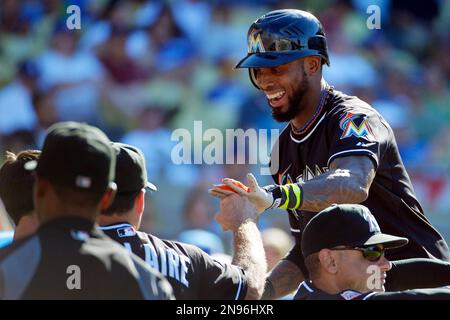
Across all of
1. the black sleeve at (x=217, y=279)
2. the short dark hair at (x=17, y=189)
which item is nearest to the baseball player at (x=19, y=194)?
the short dark hair at (x=17, y=189)

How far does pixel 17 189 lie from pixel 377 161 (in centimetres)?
169

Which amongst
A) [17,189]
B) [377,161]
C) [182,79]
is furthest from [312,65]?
[182,79]

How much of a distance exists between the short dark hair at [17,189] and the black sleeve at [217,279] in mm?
769

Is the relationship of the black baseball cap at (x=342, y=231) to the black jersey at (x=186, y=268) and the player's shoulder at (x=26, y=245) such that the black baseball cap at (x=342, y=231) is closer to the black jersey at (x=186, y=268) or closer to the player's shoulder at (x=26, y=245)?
the black jersey at (x=186, y=268)

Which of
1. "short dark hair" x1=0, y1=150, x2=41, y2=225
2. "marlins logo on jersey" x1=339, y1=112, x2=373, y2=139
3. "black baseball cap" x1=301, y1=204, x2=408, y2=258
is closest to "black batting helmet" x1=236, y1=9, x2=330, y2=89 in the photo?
"marlins logo on jersey" x1=339, y1=112, x2=373, y2=139

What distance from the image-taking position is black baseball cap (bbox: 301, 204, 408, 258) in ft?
11.7

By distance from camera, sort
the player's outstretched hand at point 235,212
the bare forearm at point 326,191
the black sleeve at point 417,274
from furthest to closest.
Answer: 1. the black sleeve at point 417,274
2. the bare forearm at point 326,191
3. the player's outstretched hand at point 235,212

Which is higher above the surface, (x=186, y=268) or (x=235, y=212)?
(x=235, y=212)

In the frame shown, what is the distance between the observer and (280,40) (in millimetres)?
4332

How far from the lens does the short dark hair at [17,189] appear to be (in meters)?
3.70

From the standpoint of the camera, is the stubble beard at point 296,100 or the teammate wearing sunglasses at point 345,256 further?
the stubble beard at point 296,100

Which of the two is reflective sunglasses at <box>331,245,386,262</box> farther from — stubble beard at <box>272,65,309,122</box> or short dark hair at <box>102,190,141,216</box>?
stubble beard at <box>272,65,309,122</box>

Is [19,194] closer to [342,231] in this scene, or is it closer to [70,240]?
[70,240]
